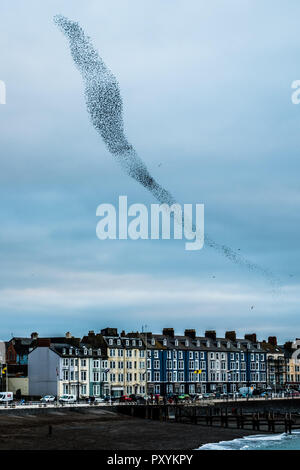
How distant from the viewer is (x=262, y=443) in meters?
80.4

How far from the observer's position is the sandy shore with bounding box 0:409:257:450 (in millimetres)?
69812

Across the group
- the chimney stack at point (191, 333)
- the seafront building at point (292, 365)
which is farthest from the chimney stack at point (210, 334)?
the seafront building at point (292, 365)

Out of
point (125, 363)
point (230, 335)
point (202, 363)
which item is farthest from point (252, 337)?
point (125, 363)

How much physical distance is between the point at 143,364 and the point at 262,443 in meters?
70.7

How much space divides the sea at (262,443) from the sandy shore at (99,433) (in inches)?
70.0

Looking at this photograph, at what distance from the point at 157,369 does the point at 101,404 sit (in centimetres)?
4650

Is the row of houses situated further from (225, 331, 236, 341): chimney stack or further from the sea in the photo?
the sea

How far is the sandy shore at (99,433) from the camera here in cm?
6981

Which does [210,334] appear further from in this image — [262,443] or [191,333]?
[262,443]

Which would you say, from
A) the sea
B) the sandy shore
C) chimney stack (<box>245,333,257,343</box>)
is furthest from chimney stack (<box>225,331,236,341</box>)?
the sea

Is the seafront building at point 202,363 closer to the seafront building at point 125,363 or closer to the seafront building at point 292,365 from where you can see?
the seafront building at point 125,363

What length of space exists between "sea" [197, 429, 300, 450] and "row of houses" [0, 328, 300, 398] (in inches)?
1661
